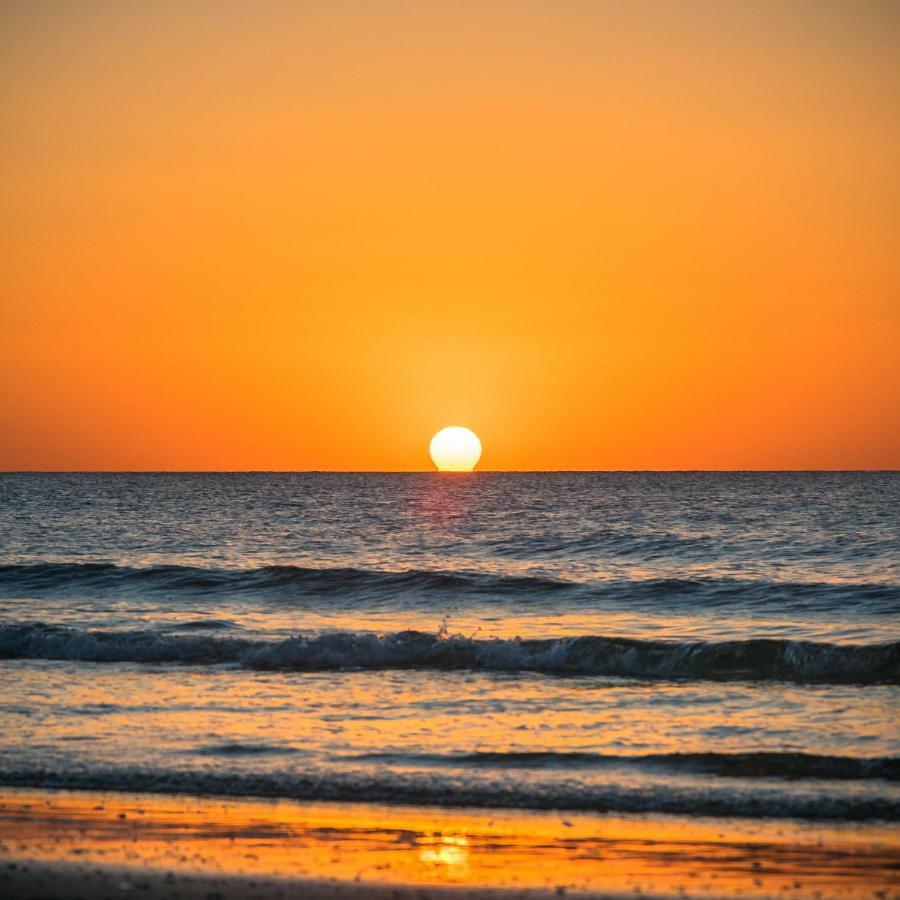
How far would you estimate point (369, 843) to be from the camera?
34.9 ft

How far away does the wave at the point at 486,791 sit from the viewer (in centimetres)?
1177

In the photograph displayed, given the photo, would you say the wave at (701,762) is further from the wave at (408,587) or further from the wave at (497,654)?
the wave at (408,587)

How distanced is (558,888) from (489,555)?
119 ft

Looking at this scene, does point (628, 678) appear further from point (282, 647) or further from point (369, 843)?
point (369, 843)

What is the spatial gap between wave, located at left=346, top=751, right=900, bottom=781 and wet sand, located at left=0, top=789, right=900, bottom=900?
1.79m

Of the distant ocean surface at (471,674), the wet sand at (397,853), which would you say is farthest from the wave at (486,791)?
the wet sand at (397,853)

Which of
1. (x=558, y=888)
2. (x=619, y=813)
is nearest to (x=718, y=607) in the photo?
(x=619, y=813)

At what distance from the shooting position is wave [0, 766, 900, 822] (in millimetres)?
11773

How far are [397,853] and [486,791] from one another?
2077mm

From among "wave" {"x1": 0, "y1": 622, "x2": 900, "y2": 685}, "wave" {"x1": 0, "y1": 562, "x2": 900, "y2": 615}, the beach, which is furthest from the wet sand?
"wave" {"x1": 0, "y1": 562, "x2": 900, "y2": 615}

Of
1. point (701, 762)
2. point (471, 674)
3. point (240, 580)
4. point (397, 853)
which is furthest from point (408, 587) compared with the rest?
point (397, 853)

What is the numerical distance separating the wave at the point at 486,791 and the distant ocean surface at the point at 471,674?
0.11 ft

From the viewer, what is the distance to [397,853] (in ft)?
34.0

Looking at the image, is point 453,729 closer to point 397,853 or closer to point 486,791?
point 486,791
